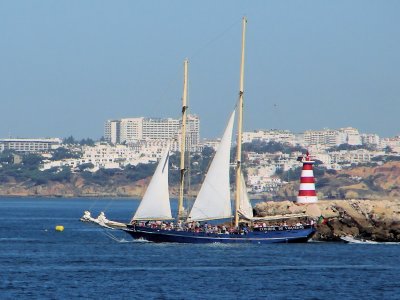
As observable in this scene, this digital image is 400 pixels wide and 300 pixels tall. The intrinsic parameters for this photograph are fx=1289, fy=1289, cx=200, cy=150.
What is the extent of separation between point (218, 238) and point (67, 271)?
18.0 meters

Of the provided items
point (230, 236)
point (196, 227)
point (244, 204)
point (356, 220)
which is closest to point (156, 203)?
point (196, 227)

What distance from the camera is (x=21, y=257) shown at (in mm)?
62781

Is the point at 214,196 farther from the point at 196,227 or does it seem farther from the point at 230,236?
the point at 230,236

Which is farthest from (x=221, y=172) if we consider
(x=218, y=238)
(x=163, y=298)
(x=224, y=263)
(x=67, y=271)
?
(x=163, y=298)

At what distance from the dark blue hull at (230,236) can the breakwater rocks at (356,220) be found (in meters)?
4.20

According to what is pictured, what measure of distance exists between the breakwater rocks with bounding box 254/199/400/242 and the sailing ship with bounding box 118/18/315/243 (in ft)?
14.7

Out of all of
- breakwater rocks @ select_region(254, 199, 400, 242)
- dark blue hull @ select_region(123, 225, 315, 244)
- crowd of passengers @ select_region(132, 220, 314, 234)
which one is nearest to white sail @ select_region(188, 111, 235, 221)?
crowd of passengers @ select_region(132, 220, 314, 234)

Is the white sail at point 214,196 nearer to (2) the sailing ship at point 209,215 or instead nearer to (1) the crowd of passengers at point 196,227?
(2) the sailing ship at point 209,215

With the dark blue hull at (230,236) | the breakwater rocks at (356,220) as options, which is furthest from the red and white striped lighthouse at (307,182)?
the dark blue hull at (230,236)

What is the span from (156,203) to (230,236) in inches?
180

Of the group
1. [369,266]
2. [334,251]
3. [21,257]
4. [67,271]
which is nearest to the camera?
[67,271]

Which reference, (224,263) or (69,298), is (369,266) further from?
(69,298)

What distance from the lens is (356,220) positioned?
254ft

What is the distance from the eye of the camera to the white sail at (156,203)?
232 ft
